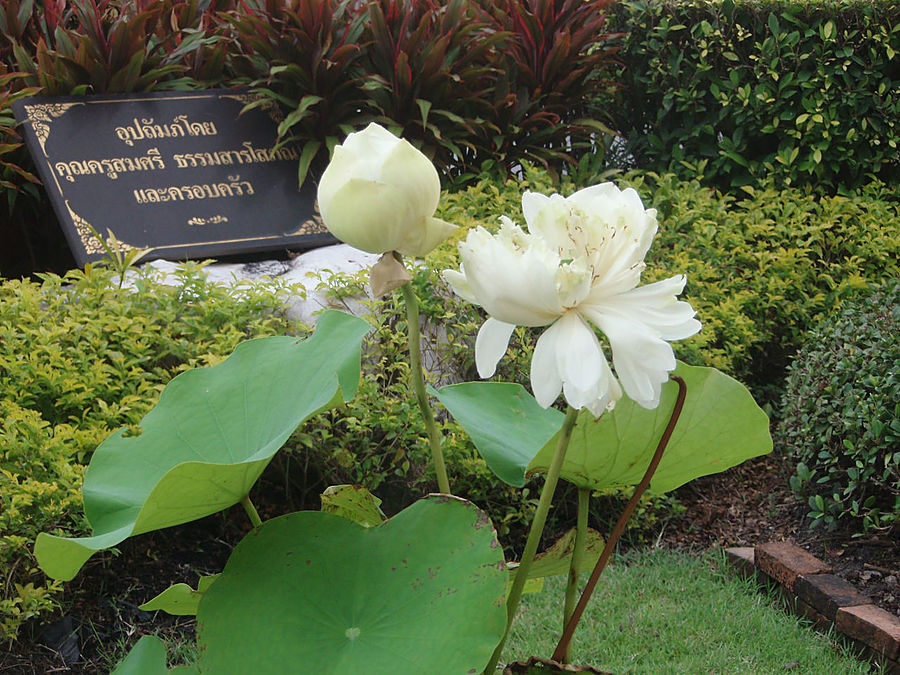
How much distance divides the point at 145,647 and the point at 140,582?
1751mm

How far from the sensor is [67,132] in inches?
147

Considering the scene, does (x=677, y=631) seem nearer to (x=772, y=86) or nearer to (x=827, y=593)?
(x=827, y=593)

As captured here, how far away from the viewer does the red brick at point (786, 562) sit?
2545mm

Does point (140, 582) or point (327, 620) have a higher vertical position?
point (327, 620)

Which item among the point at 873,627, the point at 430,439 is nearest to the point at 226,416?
the point at 430,439

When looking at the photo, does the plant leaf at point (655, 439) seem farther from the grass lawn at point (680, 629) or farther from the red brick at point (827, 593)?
the red brick at point (827, 593)

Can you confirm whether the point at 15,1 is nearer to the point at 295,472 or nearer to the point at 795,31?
the point at 295,472

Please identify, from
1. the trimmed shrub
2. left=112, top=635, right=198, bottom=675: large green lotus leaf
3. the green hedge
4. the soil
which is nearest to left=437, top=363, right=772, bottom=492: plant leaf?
left=112, top=635, right=198, bottom=675: large green lotus leaf

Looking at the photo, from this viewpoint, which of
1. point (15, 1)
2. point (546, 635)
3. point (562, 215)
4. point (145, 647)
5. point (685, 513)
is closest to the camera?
point (562, 215)

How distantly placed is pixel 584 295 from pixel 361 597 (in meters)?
0.37

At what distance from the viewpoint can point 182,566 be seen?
2.52m

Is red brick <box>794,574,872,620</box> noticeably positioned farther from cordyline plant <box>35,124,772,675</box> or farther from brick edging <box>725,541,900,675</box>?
cordyline plant <box>35,124,772,675</box>

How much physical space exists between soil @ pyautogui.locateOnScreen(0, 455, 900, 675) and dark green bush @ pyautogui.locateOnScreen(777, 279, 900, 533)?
10 centimetres

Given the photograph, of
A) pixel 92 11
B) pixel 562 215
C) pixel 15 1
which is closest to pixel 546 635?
pixel 562 215
